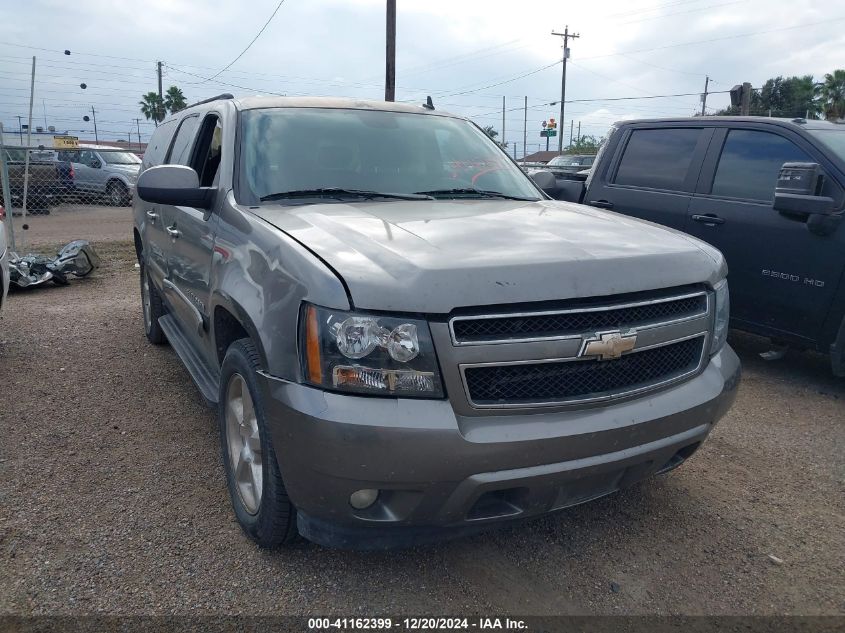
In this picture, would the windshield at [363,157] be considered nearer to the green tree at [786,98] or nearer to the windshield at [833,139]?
the windshield at [833,139]

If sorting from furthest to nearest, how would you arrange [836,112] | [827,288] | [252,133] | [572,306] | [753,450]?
[836,112] → [827,288] → [753,450] → [252,133] → [572,306]

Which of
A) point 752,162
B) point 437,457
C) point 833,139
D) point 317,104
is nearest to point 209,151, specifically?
point 317,104

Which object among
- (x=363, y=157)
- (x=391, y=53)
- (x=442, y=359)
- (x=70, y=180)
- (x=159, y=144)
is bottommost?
(x=442, y=359)

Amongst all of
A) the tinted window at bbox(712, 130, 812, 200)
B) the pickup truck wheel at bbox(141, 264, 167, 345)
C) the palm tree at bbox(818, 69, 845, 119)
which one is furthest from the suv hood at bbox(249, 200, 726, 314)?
the palm tree at bbox(818, 69, 845, 119)

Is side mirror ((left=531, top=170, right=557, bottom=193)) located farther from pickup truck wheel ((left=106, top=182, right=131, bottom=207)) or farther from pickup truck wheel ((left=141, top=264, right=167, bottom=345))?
pickup truck wheel ((left=106, top=182, right=131, bottom=207))

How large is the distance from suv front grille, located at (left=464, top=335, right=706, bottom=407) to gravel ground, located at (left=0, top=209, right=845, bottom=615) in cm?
79

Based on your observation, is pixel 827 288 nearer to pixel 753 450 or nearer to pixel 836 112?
pixel 753 450

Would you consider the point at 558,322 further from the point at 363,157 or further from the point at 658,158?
the point at 658,158

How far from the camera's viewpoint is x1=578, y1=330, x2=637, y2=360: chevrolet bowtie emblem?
2.30m

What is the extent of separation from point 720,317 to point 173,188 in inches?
98.9

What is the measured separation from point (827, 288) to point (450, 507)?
3563mm

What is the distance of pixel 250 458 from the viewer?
279 cm

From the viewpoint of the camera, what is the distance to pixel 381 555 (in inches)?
109

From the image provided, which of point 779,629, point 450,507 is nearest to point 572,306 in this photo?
point 450,507
